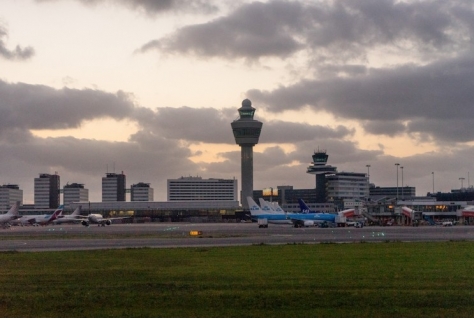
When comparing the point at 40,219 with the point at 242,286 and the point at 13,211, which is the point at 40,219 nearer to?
the point at 13,211

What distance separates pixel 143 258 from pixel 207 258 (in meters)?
4.98

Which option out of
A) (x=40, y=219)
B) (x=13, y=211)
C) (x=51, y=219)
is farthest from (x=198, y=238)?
(x=40, y=219)

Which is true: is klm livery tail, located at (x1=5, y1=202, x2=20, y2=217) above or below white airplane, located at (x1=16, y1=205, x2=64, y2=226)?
above

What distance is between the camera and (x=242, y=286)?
94.7 feet

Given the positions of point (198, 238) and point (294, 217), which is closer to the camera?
point (198, 238)

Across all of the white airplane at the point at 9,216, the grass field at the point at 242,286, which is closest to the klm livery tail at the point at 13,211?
the white airplane at the point at 9,216

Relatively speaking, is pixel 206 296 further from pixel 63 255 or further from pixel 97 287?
pixel 63 255

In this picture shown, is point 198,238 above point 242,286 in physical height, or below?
below

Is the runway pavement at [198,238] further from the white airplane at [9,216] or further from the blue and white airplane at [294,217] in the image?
the white airplane at [9,216]

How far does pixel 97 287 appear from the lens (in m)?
29.1

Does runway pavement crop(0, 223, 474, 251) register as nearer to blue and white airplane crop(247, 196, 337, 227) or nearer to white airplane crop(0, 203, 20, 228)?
blue and white airplane crop(247, 196, 337, 227)

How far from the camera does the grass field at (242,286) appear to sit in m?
22.9

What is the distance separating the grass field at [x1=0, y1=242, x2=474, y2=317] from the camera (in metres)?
22.9

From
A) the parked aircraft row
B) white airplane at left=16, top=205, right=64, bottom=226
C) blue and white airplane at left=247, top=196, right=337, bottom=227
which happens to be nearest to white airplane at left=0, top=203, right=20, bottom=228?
the parked aircraft row
